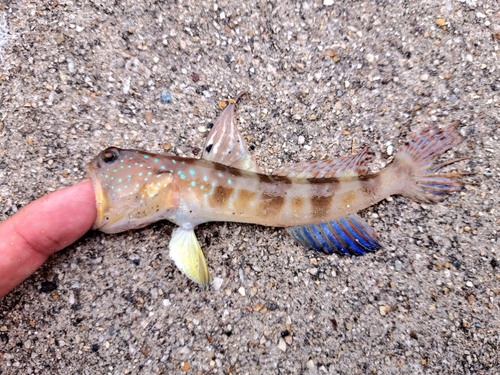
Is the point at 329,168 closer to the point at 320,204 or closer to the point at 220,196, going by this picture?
the point at 320,204

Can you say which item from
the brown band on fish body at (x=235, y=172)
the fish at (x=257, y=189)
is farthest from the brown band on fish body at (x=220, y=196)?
the brown band on fish body at (x=235, y=172)

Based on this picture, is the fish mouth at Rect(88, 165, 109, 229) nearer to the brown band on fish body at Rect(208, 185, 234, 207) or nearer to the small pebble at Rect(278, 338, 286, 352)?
the brown band on fish body at Rect(208, 185, 234, 207)

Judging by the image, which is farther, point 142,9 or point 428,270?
point 142,9

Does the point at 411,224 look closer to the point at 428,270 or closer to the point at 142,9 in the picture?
the point at 428,270

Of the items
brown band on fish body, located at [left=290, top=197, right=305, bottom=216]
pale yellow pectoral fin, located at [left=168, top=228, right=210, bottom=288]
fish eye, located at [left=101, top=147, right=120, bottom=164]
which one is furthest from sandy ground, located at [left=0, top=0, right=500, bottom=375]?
fish eye, located at [left=101, top=147, right=120, bottom=164]

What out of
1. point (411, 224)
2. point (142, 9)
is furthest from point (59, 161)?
point (411, 224)

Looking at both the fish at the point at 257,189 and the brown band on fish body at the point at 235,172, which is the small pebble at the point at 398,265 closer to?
the fish at the point at 257,189

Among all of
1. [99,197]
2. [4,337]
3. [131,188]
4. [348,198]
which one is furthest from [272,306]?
[4,337]
